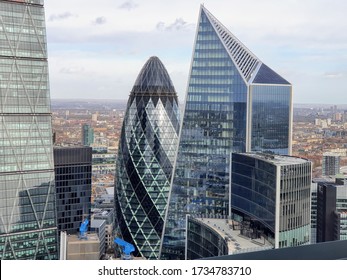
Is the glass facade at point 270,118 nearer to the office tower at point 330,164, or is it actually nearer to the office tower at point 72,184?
the office tower at point 330,164

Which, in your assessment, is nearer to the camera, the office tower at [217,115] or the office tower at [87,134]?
the office tower at [217,115]

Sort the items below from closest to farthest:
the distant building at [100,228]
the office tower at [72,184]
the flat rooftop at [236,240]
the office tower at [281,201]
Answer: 1. the flat rooftop at [236,240]
2. the office tower at [281,201]
3. the office tower at [72,184]
4. the distant building at [100,228]

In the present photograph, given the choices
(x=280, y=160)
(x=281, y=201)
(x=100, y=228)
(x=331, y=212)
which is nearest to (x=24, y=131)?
(x=280, y=160)

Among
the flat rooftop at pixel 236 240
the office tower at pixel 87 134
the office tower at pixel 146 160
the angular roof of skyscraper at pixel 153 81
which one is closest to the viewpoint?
the flat rooftop at pixel 236 240

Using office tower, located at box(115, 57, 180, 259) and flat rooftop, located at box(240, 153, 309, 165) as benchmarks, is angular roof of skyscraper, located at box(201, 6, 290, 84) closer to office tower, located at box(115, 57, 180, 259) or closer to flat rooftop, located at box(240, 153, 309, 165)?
flat rooftop, located at box(240, 153, 309, 165)

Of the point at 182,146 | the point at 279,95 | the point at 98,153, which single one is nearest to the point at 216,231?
the point at 182,146

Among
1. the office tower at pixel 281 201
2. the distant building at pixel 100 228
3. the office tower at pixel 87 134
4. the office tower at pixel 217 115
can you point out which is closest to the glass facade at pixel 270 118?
the office tower at pixel 217 115

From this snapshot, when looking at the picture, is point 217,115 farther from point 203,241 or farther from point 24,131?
point 203,241
